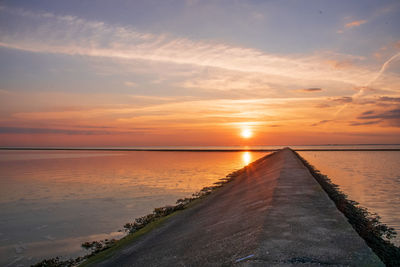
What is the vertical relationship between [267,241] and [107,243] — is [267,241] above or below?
above

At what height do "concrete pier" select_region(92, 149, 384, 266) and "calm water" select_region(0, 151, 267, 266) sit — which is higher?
"concrete pier" select_region(92, 149, 384, 266)

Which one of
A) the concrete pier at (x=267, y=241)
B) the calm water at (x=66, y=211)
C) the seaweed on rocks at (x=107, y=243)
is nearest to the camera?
the concrete pier at (x=267, y=241)

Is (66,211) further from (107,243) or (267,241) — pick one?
(267,241)

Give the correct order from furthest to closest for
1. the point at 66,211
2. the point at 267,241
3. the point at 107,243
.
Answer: the point at 66,211 → the point at 107,243 → the point at 267,241

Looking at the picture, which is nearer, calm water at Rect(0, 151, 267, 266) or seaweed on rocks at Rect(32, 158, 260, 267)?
seaweed on rocks at Rect(32, 158, 260, 267)

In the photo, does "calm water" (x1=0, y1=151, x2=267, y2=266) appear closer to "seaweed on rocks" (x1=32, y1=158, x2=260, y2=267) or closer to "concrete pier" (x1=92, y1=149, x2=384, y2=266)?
"seaweed on rocks" (x1=32, y1=158, x2=260, y2=267)

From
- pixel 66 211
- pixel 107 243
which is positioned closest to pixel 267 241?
pixel 107 243

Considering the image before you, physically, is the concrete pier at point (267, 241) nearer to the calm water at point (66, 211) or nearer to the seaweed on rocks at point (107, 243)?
the seaweed on rocks at point (107, 243)

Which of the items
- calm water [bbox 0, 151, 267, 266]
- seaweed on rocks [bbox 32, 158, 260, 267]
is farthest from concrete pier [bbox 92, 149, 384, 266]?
calm water [bbox 0, 151, 267, 266]

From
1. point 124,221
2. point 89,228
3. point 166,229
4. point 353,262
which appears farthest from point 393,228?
point 89,228

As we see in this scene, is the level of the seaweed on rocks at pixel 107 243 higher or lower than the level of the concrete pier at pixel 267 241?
lower

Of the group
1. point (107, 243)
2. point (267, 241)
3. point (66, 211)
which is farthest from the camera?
point (66, 211)

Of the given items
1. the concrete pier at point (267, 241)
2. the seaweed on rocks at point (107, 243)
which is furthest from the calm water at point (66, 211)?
the concrete pier at point (267, 241)

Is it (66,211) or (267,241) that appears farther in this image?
(66,211)
